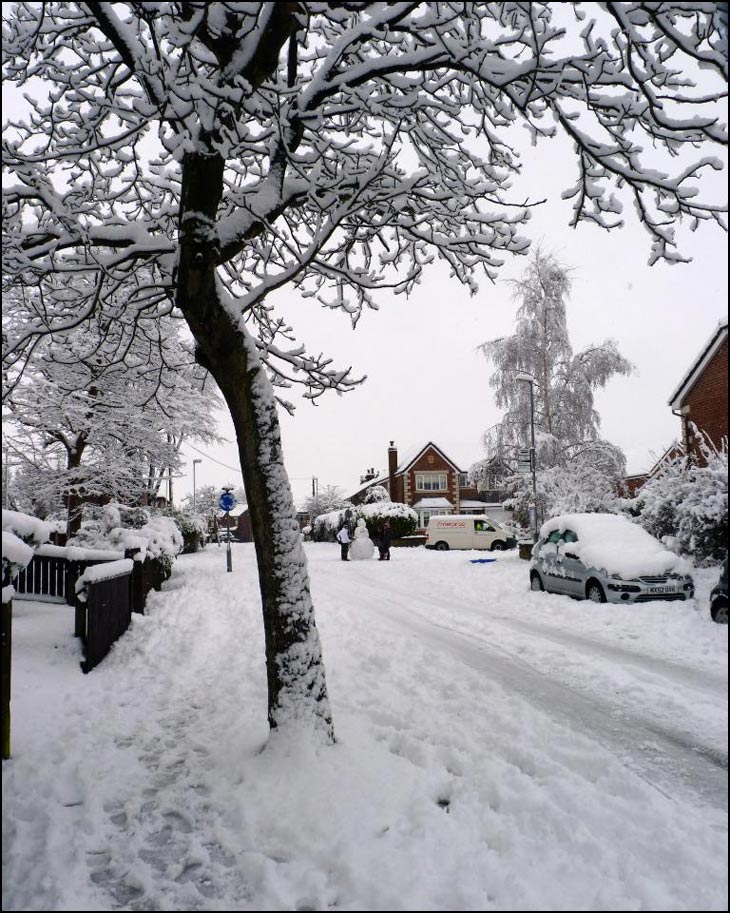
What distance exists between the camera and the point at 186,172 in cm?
415

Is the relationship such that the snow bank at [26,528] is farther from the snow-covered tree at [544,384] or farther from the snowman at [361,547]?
the snowman at [361,547]

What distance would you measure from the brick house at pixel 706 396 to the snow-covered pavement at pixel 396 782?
1.31 ft

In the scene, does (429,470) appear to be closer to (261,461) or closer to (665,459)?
(261,461)

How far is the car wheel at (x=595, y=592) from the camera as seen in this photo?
3168mm

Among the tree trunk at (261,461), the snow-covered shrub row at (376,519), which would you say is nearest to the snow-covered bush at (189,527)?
the snow-covered shrub row at (376,519)

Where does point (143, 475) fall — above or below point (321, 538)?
above

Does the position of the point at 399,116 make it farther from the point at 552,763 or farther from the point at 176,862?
the point at 176,862

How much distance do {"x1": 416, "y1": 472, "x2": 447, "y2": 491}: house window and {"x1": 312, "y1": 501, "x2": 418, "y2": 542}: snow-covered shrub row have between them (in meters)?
14.9

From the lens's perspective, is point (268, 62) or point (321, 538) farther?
point (321, 538)

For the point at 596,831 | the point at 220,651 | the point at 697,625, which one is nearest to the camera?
the point at 697,625

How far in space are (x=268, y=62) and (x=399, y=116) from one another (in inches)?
43.4

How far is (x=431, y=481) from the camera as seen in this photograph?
4678 cm

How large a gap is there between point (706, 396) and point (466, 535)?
2993 centimetres

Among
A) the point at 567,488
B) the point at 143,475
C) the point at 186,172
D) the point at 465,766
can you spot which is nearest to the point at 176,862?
the point at 465,766
